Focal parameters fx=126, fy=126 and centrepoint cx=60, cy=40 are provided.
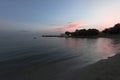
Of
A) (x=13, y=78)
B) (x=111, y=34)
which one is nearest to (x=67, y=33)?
(x=111, y=34)

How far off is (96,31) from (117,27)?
24.8m

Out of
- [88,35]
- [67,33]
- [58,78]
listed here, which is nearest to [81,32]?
[88,35]

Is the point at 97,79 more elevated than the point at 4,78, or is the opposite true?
the point at 97,79

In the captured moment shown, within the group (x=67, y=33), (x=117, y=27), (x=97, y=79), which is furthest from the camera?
(x=67, y=33)

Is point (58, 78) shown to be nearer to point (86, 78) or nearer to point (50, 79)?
point (50, 79)

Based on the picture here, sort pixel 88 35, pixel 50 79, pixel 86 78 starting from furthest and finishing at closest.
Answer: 1. pixel 88 35
2. pixel 50 79
3. pixel 86 78

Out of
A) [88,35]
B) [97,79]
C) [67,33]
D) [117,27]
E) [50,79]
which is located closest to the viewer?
[97,79]

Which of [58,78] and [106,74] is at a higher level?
[106,74]

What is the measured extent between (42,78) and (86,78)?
406cm

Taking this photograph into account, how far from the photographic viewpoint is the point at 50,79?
438 inches

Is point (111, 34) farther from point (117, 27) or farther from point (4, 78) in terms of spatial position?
→ point (4, 78)

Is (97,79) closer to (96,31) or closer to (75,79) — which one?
(75,79)

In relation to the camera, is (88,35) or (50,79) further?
(88,35)

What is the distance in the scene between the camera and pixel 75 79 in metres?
10.0
